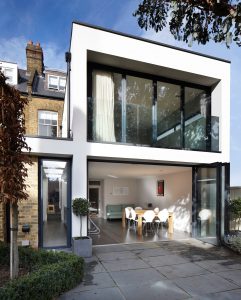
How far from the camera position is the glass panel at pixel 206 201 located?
25.7 ft

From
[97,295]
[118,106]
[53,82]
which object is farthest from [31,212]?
[53,82]

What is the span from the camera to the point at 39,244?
6.55 meters

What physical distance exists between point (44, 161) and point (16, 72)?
9.98 m

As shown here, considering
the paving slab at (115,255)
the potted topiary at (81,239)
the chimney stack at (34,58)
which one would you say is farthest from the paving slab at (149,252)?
the chimney stack at (34,58)

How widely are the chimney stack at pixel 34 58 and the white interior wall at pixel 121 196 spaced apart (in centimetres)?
826

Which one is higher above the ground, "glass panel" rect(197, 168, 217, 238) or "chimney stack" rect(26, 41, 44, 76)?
"chimney stack" rect(26, 41, 44, 76)

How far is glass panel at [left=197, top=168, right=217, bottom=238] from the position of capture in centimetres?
784

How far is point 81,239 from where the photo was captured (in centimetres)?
618

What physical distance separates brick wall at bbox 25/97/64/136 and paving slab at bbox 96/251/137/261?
29.0 feet

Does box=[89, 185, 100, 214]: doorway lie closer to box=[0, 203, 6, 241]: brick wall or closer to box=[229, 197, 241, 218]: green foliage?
box=[229, 197, 241, 218]: green foliage

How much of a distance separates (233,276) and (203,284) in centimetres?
90

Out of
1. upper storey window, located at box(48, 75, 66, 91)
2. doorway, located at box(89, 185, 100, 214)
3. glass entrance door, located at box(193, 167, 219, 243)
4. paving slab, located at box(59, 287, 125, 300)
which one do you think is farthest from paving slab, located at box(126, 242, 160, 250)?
upper storey window, located at box(48, 75, 66, 91)

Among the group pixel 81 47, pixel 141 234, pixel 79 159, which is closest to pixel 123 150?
pixel 79 159

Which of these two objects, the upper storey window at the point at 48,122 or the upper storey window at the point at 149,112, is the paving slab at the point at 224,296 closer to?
the upper storey window at the point at 149,112
